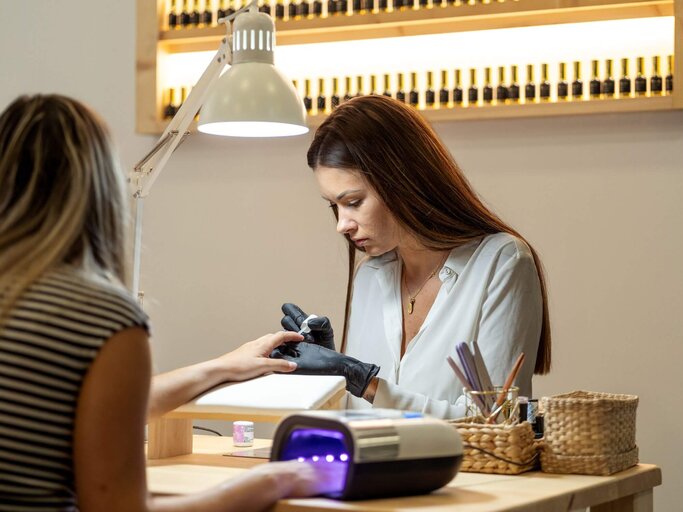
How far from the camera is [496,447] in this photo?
1766 mm

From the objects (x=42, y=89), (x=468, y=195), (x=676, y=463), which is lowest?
(x=676, y=463)

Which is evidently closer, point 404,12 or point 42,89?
point 404,12

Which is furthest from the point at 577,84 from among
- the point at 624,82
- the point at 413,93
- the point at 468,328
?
the point at 468,328

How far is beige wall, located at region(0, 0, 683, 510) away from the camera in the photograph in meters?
3.41

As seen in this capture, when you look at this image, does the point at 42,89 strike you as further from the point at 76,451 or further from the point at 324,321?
the point at 76,451

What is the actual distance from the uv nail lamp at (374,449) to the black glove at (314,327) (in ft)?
2.02

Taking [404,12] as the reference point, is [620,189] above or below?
below

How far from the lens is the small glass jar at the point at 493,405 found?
1.82 m

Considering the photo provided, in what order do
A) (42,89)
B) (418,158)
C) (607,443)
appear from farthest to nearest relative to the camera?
1. (42,89)
2. (418,158)
3. (607,443)

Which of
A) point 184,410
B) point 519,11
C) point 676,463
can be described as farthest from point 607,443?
point 519,11

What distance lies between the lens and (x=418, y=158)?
247cm

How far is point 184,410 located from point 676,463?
6.67 feet

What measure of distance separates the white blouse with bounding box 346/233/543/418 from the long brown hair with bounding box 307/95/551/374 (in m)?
0.05

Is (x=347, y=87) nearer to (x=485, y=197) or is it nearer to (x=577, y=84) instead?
(x=485, y=197)
